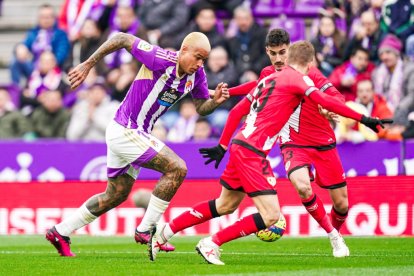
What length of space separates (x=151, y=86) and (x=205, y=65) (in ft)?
28.1

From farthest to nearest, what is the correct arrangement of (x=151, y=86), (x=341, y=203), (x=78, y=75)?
(x=341, y=203), (x=151, y=86), (x=78, y=75)

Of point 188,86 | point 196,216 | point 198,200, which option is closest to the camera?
point 196,216

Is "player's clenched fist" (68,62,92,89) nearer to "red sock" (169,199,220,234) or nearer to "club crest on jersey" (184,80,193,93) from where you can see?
"club crest on jersey" (184,80,193,93)

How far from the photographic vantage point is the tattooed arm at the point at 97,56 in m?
11.9

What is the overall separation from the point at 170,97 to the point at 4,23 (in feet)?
44.6

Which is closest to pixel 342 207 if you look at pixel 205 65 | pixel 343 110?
pixel 343 110

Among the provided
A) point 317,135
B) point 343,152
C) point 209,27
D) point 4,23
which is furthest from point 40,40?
point 317,135

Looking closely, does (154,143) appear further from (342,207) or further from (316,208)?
(342,207)

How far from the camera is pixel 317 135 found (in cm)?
1366

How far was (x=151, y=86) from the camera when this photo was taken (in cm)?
1247

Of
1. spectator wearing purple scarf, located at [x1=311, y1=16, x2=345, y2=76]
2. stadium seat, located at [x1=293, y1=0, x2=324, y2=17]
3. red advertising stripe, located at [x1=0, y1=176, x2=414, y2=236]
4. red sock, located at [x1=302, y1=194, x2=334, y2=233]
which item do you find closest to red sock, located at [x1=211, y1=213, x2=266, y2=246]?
red sock, located at [x1=302, y1=194, x2=334, y2=233]

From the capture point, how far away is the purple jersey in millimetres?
12359

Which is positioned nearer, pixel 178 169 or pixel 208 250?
pixel 208 250

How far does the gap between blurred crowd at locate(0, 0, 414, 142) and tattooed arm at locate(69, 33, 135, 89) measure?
224 inches
